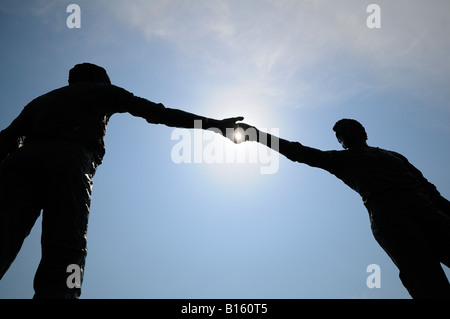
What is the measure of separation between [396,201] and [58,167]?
3749 mm

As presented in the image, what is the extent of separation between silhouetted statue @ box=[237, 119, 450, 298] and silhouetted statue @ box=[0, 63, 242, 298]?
1782 mm

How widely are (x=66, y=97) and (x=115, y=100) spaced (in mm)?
544

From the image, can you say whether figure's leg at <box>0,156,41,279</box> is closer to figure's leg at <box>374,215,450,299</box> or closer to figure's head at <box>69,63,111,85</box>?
figure's head at <box>69,63,111,85</box>

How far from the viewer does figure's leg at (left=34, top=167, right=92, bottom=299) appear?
2.80m

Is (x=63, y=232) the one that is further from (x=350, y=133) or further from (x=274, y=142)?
(x=350, y=133)

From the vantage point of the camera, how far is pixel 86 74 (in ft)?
15.3

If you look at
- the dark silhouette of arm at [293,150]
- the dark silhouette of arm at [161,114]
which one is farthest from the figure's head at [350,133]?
the dark silhouette of arm at [161,114]

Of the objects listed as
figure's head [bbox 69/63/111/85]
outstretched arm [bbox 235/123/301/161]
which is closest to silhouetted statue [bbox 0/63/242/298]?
figure's head [bbox 69/63/111/85]

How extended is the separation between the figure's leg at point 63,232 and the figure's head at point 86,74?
179 cm

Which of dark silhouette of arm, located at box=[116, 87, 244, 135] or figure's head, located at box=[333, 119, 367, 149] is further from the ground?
figure's head, located at box=[333, 119, 367, 149]

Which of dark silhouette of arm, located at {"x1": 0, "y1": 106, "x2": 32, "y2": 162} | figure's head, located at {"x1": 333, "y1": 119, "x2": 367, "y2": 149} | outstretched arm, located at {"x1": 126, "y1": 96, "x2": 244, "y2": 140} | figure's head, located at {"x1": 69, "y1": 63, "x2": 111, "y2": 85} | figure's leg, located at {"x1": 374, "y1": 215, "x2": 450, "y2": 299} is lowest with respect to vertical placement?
figure's leg, located at {"x1": 374, "y1": 215, "x2": 450, "y2": 299}

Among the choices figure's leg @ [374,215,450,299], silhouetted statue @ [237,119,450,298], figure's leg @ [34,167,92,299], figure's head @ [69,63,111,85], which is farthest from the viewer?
figure's head @ [69,63,111,85]

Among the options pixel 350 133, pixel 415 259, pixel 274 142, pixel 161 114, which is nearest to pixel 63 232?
pixel 161 114

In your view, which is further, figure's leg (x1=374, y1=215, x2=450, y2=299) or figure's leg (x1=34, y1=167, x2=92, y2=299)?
figure's leg (x1=374, y1=215, x2=450, y2=299)
